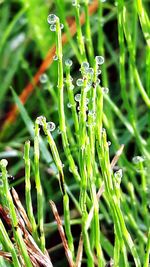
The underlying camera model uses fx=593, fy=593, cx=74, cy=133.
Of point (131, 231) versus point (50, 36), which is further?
point (50, 36)

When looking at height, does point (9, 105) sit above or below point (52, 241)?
above

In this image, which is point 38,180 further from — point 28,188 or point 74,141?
point 74,141

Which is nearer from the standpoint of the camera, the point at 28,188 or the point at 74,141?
the point at 28,188

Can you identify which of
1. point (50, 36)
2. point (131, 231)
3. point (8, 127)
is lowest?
point (131, 231)

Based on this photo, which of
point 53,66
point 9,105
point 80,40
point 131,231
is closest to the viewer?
point 80,40

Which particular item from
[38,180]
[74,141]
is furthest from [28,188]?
[74,141]

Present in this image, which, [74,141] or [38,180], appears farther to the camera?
[74,141]

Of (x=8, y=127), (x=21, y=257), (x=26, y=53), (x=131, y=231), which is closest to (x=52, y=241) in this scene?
(x=131, y=231)

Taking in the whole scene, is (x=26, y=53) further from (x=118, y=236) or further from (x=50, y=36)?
(x=118, y=236)
